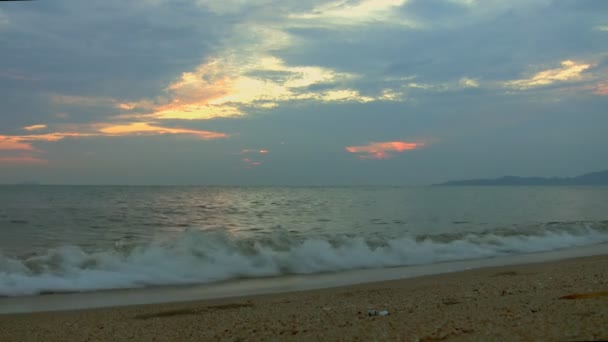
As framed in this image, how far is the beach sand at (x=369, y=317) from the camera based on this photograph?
5566mm

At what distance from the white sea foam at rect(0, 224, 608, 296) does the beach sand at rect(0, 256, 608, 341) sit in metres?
3.32

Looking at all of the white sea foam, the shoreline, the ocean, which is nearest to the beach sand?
the shoreline

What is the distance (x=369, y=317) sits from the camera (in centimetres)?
707

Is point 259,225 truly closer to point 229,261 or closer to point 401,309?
point 229,261

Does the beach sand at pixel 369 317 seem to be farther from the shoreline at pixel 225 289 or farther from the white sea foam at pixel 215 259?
the white sea foam at pixel 215 259

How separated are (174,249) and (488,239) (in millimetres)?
13061

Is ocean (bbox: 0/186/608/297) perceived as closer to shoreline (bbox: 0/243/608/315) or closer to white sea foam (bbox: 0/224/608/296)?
white sea foam (bbox: 0/224/608/296)

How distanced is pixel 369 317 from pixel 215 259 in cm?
913

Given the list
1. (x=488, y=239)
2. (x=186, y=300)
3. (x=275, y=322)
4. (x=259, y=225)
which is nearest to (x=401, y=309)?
(x=275, y=322)

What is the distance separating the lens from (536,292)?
830 centimetres

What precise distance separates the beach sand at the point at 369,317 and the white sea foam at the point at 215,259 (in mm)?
3324

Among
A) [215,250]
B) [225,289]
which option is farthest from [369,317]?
[215,250]

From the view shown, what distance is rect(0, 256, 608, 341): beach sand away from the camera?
5566 mm

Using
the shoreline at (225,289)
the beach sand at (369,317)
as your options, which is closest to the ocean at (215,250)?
the shoreline at (225,289)
